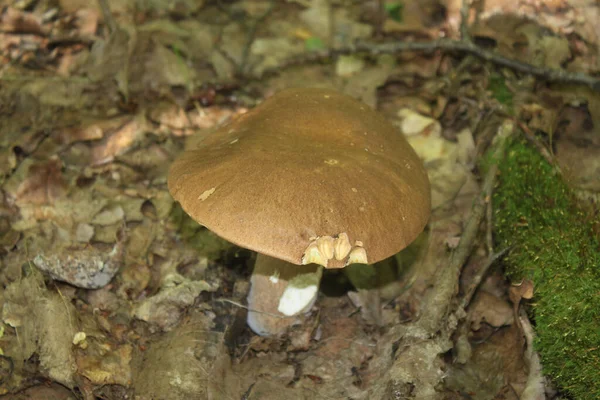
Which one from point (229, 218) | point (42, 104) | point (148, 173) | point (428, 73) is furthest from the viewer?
point (428, 73)

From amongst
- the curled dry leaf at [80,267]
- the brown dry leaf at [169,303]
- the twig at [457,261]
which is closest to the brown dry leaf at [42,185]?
the curled dry leaf at [80,267]

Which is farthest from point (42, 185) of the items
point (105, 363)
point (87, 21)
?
point (87, 21)

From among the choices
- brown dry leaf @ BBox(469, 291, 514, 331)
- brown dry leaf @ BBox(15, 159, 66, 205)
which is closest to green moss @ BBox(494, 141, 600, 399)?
brown dry leaf @ BBox(469, 291, 514, 331)

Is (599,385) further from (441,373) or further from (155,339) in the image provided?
(155,339)

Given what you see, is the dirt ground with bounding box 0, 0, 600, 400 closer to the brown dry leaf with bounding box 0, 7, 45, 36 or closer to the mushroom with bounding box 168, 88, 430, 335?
the brown dry leaf with bounding box 0, 7, 45, 36

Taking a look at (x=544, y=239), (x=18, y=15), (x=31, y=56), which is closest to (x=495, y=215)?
(x=544, y=239)

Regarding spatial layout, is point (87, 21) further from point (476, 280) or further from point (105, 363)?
point (476, 280)
